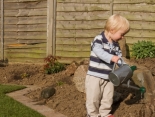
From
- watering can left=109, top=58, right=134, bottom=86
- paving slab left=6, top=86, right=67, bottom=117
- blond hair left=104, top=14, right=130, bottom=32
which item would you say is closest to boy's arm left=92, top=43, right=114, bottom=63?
watering can left=109, top=58, right=134, bottom=86

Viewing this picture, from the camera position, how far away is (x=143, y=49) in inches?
324

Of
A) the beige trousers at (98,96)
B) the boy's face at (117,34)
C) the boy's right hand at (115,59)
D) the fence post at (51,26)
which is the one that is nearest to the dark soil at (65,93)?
the beige trousers at (98,96)

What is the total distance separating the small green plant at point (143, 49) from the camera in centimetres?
819

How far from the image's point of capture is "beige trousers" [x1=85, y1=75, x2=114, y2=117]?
4660 mm

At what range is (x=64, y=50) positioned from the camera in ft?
31.2

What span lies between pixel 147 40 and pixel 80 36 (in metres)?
1.83

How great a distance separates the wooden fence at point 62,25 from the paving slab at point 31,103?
259 cm

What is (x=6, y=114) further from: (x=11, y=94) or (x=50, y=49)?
(x=50, y=49)

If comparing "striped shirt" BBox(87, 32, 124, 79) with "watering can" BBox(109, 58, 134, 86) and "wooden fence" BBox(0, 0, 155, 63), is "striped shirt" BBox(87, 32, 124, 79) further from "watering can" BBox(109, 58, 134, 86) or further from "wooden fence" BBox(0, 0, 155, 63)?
"wooden fence" BBox(0, 0, 155, 63)

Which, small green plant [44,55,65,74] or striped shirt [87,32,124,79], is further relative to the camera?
small green plant [44,55,65,74]

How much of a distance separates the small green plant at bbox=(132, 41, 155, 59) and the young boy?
3567 millimetres

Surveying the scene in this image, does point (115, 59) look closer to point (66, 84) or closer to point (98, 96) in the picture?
point (98, 96)

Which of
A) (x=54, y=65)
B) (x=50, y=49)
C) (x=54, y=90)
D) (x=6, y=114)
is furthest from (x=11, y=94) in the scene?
(x=50, y=49)

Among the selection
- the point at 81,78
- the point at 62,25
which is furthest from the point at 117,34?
the point at 62,25
